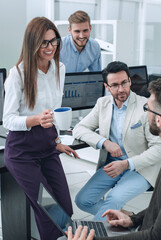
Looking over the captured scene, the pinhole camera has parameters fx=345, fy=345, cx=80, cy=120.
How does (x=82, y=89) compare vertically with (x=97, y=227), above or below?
above

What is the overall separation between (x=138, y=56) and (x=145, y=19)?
67cm

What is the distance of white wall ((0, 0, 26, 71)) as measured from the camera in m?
4.57

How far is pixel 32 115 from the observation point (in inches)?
71.3

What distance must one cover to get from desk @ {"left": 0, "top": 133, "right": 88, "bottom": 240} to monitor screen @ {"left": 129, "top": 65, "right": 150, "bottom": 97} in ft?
3.48

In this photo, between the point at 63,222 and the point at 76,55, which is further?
the point at 76,55

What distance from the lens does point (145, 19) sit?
6223 millimetres

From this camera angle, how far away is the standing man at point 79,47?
2988mm

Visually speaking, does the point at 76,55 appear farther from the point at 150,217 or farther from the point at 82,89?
the point at 150,217

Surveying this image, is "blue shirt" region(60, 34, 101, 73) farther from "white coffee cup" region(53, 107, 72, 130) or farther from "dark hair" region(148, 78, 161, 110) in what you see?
"dark hair" region(148, 78, 161, 110)

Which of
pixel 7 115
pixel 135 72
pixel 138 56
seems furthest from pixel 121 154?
pixel 138 56

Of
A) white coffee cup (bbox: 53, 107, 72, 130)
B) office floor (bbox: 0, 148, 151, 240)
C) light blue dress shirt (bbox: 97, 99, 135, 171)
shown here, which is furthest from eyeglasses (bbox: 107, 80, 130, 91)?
office floor (bbox: 0, 148, 151, 240)

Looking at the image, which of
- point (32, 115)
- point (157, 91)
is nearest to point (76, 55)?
point (32, 115)

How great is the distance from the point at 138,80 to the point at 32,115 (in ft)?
5.06

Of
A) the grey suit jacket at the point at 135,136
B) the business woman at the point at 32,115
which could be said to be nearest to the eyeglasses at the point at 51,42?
the business woman at the point at 32,115
